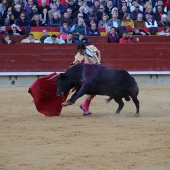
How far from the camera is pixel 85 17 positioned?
56.4 ft

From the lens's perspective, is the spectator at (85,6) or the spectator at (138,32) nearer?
the spectator at (85,6)

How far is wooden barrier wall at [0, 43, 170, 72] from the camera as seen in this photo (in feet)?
56.7

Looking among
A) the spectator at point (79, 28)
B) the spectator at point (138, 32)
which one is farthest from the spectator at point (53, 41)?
the spectator at point (138, 32)

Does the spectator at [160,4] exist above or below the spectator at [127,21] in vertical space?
above

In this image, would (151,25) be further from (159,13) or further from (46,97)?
(46,97)

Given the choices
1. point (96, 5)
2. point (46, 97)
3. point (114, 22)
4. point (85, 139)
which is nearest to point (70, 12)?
point (96, 5)

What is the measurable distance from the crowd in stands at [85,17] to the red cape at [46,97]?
508 centimetres

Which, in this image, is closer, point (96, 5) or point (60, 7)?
point (60, 7)

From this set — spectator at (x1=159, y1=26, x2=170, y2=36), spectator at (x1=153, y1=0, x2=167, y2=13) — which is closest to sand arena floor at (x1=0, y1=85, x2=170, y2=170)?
spectator at (x1=159, y1=26, x2=170, y2=36)


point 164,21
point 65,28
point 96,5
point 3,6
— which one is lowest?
point 164,21

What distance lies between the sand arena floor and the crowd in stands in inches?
156

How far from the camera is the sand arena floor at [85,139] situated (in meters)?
7.14

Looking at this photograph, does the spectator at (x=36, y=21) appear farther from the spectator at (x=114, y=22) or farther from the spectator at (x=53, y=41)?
the spectator at (x=114, y=22)

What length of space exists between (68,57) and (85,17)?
104 cm
